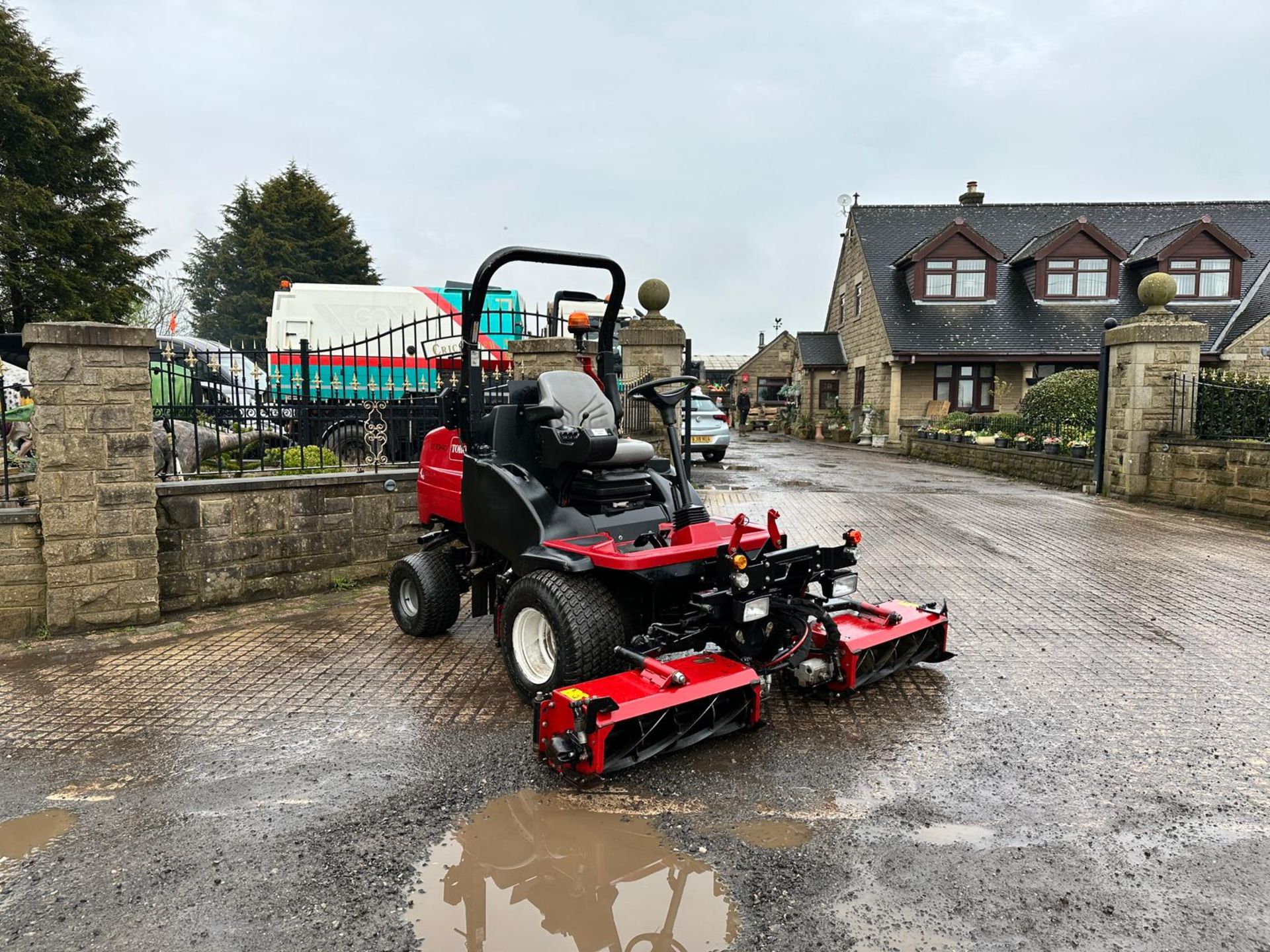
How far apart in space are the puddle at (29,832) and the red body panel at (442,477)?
90.0 inches

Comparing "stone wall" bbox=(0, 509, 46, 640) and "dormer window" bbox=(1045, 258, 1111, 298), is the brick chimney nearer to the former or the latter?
"dormer window" bbox=(1045, 258, 1111, 298)

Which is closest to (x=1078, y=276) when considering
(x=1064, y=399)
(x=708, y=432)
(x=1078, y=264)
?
(x=1078, y=264)

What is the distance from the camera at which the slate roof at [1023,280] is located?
77.9ft

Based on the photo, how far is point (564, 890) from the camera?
2627mm

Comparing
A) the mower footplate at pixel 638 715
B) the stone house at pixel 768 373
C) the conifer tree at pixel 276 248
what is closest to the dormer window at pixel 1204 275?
the stone house at pixel 768 373

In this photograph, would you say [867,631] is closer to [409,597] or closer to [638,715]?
[638,715]

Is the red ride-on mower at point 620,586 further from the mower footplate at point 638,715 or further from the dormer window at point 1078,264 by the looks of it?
the dormer window at point 1078,264

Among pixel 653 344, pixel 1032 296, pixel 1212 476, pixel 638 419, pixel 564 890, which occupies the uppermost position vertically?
pixel 1032 296

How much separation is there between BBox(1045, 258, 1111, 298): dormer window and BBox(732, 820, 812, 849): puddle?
26007mm

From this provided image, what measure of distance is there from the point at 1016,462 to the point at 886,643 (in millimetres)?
12497

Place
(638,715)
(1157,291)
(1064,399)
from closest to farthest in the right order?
(638,715), (1157,291), (1064,399)

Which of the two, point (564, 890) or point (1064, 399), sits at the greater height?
point (1064, 399)

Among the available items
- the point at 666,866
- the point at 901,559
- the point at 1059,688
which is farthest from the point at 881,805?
the point at 901,559

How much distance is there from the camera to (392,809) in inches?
122
